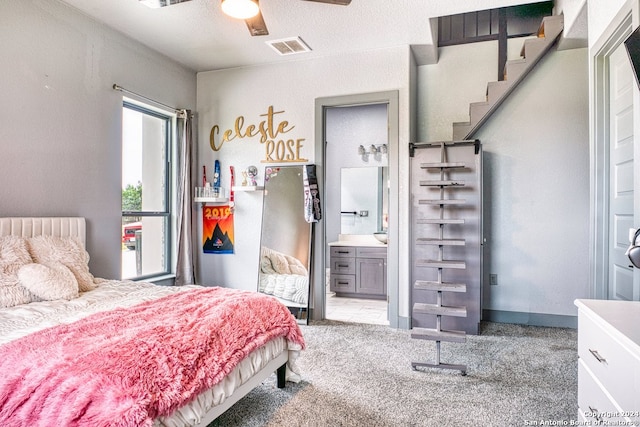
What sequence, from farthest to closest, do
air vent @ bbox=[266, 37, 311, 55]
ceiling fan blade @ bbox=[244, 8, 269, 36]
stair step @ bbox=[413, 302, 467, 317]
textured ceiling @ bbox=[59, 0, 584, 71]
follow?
air vent @ bbox=[266, 37, 311, 55], textured ceiling @ bbox=[59, 0, 584, 71], stair step @ bbox=[413, 302, 467, 317], ceiling fan blade @ bbox=[244, 8, 269, 36]

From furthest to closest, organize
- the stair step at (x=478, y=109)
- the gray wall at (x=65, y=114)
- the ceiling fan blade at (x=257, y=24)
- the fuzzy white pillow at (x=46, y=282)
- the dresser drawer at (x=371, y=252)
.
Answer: the dresser drawer at (x=371, y=252), the stair step at (x=478, y=109), the gray wall at (x=65, y=114), the ceiling fan blade at (x=257, y=24), the fuzzy white pillow at (x=46, y=282)

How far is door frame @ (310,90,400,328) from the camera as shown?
3967mm

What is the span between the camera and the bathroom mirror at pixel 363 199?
5582mm

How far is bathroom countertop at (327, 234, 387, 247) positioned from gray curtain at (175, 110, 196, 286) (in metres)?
1.99

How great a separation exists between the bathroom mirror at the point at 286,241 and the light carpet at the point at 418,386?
0.74 meters

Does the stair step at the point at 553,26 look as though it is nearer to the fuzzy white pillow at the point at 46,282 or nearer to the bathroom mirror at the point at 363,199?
the bathroom mirror at the point at 363,199

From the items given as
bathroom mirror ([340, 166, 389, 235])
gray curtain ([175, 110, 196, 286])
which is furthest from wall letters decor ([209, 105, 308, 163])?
bathroom mirror ([340, 166, 389, 235])

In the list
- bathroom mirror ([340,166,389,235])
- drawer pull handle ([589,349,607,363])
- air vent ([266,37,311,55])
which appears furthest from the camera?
bathroom mirror ([340,166,389,235])

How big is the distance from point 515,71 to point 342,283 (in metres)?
3.31

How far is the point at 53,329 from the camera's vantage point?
68.3 inches

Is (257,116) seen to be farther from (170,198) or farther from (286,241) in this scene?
(286,241)

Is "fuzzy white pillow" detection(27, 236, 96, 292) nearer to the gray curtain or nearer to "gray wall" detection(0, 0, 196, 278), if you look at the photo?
"gray wall" detection(0, 0, 196, 278)

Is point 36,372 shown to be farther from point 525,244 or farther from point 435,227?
point 525,244

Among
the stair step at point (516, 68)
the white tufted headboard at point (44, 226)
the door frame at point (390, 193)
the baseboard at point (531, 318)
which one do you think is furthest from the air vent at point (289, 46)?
the baseboard at point (531, 318)
